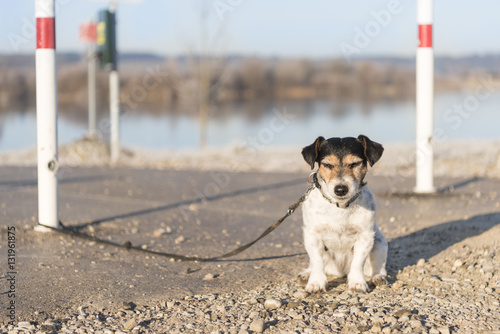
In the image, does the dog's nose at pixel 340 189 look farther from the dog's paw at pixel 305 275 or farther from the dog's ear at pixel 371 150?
the dog's paw at pixel 305 275

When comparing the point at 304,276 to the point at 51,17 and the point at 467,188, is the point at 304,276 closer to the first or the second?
the point at 51,17

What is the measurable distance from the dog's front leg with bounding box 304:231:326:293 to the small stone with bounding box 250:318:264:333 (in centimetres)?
79

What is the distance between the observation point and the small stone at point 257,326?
375cm

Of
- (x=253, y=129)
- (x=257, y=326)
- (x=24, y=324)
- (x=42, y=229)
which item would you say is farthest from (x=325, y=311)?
(x=253, y=129)

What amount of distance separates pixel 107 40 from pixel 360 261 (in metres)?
10.5

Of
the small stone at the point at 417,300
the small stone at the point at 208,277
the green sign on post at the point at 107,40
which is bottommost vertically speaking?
the small stone at the point at 208,277

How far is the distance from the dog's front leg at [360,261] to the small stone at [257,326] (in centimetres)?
100

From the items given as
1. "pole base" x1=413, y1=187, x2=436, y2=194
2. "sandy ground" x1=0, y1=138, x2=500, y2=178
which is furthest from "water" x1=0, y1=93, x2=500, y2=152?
"pole base" x1=413, y1=187, x2=436, y2=194

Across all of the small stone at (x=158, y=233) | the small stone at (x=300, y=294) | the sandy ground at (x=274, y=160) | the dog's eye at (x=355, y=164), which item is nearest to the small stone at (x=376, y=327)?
the small stone at (x=300, y=294)

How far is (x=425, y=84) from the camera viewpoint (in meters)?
8.45

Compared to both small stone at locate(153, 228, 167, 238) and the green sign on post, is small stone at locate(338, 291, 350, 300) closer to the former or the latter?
small stone at locate(153, 228, 167, 238)

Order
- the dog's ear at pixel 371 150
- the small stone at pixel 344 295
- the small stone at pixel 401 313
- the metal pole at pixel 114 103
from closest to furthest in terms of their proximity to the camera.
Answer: the small stone at pixel 401 313 < the small stone at pixel 344 295 < the dog's ear at pixel 371 150 < the metal pole at pixel 114 103

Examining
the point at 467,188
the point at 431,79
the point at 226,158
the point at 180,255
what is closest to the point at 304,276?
the point at 180,255

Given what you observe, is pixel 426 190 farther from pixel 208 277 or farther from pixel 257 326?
→ pixel 257 326
